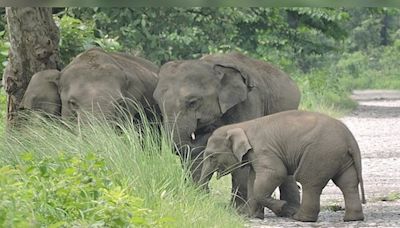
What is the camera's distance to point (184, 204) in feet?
31.0

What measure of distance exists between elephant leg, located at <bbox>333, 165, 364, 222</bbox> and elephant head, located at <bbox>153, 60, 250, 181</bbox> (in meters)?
1.49

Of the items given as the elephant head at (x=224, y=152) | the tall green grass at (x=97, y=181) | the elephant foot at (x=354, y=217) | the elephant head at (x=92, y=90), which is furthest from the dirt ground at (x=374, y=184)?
the elephant head at (x=92, y=90)

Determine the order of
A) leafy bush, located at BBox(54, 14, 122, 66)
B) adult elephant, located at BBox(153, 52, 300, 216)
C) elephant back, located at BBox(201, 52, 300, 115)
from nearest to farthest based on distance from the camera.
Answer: adult elephant, located at BBox(153, 52, 300, 216) < elephant back, located at BBox(201, 52, 300, 115) < leafy bush, located at BBox(54, 14, 122, 66)

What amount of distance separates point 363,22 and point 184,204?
219 feet

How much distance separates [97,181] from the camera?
7727 mm

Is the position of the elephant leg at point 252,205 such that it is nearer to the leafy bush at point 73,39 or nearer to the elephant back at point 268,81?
the elephant back at point 268,81

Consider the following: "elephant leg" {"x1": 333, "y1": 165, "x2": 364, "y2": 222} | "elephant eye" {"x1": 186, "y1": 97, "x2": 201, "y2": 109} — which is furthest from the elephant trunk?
"elephant leg" {"x1": 333, "y1": 165, "x2": 364, "y2": 222}

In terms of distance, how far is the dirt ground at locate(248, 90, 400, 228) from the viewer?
35.8 feet

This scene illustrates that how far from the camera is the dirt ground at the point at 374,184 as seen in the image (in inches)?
430

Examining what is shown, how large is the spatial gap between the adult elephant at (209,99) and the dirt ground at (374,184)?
2.14ft

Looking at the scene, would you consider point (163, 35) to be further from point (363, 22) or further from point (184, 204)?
point (363, 22)

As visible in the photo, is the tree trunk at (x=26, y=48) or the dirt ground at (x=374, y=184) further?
the tree trunk at (x=26, y=48)

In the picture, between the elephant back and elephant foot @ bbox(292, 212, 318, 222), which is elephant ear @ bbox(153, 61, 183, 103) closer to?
the elephant back

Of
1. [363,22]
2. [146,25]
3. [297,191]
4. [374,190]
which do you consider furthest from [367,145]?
[363,22]
